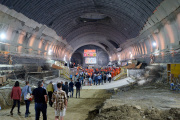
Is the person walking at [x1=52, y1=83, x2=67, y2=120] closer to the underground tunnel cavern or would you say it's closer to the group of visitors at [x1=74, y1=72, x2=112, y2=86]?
the underground tunnel cavern

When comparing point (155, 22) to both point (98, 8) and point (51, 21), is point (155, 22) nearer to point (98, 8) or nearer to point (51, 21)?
point (98, 8)

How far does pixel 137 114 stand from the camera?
254 inches

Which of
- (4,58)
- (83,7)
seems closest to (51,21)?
(83,7)

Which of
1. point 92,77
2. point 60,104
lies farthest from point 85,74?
point 60,104

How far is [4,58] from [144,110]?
1362cm

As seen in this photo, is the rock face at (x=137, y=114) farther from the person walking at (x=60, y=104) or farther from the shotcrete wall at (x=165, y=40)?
the shotcrete wall at (x=165, y=40)

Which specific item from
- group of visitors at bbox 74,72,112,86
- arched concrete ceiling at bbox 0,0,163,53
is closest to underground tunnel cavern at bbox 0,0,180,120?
arched concrete ceiling at bbox 0,0,163,53

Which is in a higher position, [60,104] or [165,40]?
[165,40]

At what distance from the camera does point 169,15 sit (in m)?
15.6

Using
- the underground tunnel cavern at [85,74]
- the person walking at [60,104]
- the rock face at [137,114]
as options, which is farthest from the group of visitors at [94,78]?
the person walking at [60,104]

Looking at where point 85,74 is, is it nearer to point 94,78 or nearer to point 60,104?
point 94,78

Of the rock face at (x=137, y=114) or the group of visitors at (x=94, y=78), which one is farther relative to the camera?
the group of visitors at (x=94, y=78)

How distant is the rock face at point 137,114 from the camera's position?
20.1 ft

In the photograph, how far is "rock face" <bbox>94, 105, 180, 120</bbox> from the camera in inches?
241
